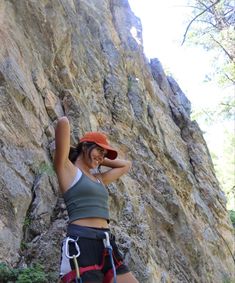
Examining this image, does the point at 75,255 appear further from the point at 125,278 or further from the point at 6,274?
the point at 6,274

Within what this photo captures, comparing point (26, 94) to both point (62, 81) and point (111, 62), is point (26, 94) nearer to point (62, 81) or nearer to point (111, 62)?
point (62, 81)

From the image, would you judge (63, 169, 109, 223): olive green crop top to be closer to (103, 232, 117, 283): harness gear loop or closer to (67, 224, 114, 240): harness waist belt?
(67, 224, 114, 240): harness waist belt

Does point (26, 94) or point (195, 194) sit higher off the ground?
point (26, 94)

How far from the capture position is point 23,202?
193 inches

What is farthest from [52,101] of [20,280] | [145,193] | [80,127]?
[20,280]

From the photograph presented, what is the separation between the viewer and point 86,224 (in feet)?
11.5

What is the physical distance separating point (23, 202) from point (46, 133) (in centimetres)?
153

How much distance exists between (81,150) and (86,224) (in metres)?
0.85

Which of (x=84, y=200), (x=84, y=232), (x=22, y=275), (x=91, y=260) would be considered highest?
(x=84, y=200)

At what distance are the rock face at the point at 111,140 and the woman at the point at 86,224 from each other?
1.26m

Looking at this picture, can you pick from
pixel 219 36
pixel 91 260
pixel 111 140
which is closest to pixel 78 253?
pixel 91 260

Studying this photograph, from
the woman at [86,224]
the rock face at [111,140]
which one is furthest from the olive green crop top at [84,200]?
the rock face at [111,140]

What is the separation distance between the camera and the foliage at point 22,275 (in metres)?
4.02

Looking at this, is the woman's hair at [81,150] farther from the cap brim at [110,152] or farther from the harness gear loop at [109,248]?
the harness gear loop at [109,248]
